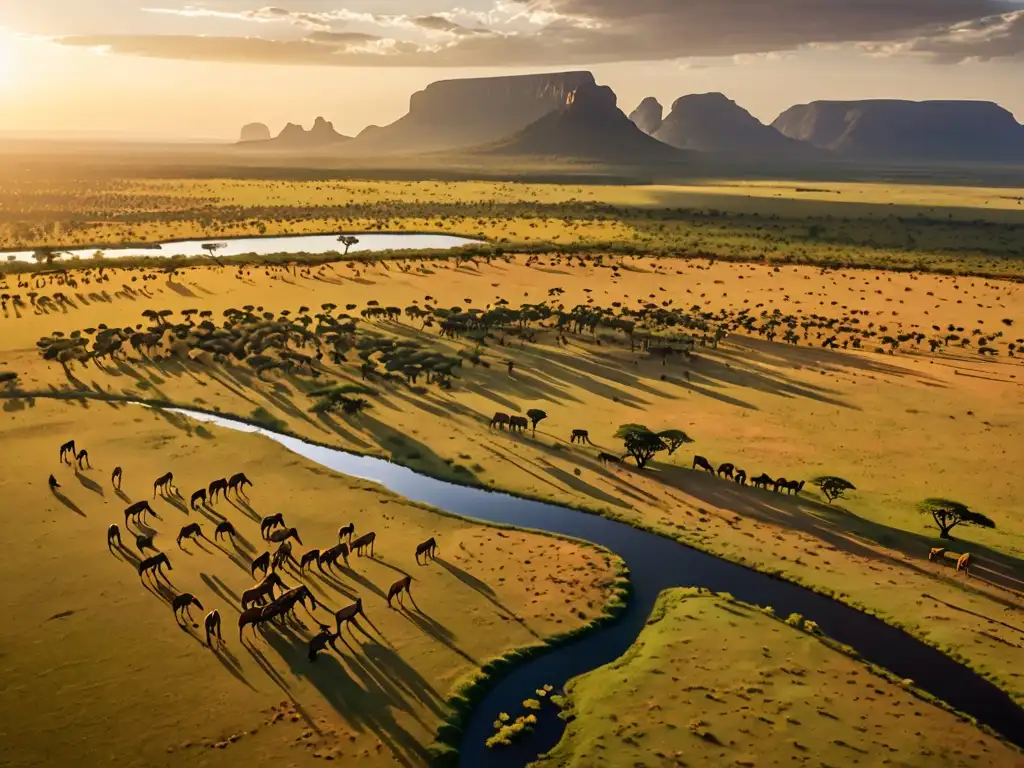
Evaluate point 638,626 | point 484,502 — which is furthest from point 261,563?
point 638,626

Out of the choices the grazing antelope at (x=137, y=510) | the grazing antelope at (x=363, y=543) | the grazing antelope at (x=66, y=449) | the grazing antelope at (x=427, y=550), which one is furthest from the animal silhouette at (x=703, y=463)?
Answer: the grazing antelope at (x=66, y=449)

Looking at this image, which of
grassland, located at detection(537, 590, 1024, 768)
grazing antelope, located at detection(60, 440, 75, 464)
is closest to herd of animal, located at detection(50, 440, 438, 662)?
grazing antelope, located at detection(60, 440, 75, 464)

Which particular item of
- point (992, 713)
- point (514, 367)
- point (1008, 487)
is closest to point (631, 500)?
point (992, 713)

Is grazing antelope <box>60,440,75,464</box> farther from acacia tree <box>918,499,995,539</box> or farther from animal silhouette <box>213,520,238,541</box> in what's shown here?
acacia tree <box>918,499,995,539</box>

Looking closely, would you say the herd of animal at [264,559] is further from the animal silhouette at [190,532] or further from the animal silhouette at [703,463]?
the animal silhouette at [703,463]

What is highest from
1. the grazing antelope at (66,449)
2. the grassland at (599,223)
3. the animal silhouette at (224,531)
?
the grassland at (599,223)

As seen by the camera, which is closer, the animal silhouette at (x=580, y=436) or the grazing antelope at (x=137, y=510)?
the grazing antelope at (x=137, y=510)

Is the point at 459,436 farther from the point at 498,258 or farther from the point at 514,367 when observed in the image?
the point at 498,258

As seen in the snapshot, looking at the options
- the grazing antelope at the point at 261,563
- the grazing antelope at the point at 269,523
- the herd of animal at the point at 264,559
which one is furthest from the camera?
the grazing antelope at the point at 269,523
